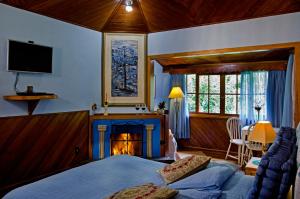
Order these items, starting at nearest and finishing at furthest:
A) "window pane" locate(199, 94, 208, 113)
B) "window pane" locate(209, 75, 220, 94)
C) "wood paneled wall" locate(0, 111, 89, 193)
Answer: "wood paneled wall" locate(0, 111, 89, 193) < "window pane" locate(209, 75, 220, 94) < "window pane" locate(199, 94, 208, 113)

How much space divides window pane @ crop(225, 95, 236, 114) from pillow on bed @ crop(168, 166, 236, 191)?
4.00 metres

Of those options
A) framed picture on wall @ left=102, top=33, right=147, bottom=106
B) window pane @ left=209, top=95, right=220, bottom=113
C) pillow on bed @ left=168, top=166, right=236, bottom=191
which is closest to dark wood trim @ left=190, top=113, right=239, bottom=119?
window pane @ left=209, top=95, right=220, bottom=113

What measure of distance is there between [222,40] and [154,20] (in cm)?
123

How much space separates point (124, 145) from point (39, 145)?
5.13 feet

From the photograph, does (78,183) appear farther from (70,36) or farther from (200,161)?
(70,36)

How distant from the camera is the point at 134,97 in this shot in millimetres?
4887

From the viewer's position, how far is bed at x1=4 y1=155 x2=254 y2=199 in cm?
190

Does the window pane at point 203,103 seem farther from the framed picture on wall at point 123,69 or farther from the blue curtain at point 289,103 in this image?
the blue curtain at point 289,103

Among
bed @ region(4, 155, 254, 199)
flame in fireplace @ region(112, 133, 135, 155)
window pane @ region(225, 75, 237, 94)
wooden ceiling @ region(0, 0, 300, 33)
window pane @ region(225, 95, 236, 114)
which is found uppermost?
wooden ceiling @ region(0, 0, 300, 33)

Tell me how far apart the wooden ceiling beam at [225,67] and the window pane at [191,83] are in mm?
261

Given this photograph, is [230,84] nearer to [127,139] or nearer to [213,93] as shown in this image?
[213,93]

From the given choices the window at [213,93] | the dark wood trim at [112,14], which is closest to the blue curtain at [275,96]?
the window at [213,93]

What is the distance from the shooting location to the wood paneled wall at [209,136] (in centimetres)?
593

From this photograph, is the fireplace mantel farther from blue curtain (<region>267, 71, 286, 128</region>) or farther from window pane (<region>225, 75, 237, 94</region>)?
blue curtain (<region>267, 71, 286, 128</region>)
